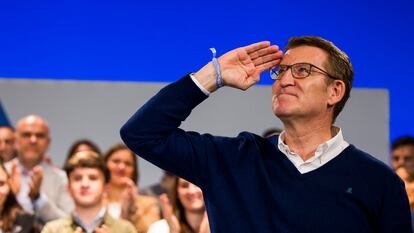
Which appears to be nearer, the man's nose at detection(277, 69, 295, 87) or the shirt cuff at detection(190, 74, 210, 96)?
the shirt cuff at detection(190, 74, 210, 96)

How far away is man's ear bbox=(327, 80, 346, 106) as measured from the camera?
220cm

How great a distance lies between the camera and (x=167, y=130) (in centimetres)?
202

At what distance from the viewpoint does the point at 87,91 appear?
14.2 ft

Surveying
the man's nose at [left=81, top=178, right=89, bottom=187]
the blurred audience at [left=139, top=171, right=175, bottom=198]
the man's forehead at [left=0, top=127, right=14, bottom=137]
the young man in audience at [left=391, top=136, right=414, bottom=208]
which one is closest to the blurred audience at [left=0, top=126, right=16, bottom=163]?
the man's forehead at [left=0, top=127, right=14, bottom=137]

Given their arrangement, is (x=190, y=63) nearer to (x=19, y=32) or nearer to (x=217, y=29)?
(x=217, y=29)

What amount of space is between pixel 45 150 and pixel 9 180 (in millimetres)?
292

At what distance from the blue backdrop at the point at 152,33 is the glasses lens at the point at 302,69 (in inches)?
98.0

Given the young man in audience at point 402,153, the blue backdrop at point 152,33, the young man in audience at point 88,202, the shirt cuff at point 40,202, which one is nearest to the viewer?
→ the young man in audience at point 88,202

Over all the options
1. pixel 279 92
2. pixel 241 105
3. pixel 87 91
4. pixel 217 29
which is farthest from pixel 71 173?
pixel 279 92

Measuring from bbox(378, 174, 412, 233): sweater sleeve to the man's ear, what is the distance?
276 millimetres

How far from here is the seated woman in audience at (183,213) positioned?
3.65m

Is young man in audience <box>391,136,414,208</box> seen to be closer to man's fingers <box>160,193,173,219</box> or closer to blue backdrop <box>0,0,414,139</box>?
blue backdrop <box>0,0,414,139</box>

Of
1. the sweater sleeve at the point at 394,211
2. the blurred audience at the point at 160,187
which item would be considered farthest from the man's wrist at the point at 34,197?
the sweater sleeve at the point at 394,211

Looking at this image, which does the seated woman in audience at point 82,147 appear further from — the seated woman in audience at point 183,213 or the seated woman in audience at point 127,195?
the seated woman in audience at point 183,213
